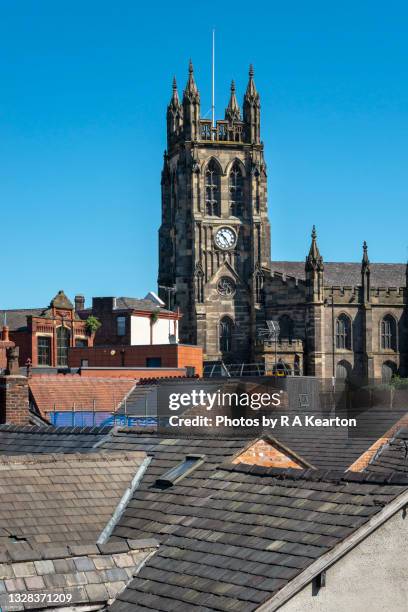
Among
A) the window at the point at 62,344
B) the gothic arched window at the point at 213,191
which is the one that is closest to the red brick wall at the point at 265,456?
the window at the point at 62,344

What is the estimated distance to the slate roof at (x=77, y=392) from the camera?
43.5 m

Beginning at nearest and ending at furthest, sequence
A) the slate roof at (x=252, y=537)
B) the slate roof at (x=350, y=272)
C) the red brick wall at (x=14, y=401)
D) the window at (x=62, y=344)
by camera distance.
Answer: the slate roof at (x=252, y=537)
the red brick wall at (x=14, y=401)
the window at (x=62, y=344)
the slate roof at (x=350, y=272)

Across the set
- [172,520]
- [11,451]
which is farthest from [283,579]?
[11,451]

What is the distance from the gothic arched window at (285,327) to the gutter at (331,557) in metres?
94.0

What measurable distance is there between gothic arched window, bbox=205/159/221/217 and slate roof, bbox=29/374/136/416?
63.4 m

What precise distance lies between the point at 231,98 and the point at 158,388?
81741 millimetres

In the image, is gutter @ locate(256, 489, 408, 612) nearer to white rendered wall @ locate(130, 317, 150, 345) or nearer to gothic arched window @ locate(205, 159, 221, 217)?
white rendered wall @ locate(130, 317, 150, 345)

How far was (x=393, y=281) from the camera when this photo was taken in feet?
379

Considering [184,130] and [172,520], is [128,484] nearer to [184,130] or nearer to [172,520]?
[172,520]

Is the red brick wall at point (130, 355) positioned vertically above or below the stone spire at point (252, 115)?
below

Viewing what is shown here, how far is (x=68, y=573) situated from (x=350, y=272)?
103 m

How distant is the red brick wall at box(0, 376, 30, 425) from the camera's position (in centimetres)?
2769

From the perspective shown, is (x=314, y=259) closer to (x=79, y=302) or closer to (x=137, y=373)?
(x=79, y=302)

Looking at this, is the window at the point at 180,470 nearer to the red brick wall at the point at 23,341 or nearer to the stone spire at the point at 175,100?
the red brick wall at the point at 23,341
